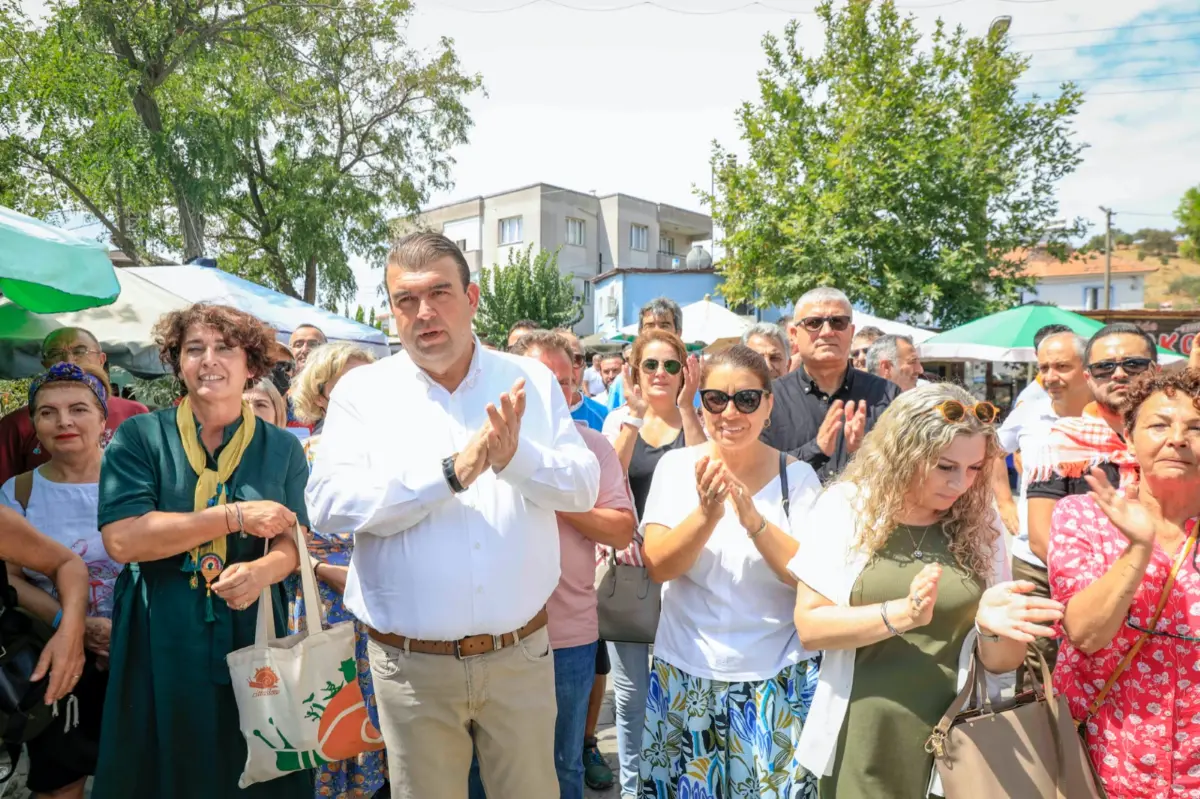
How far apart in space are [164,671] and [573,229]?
37.3 metres

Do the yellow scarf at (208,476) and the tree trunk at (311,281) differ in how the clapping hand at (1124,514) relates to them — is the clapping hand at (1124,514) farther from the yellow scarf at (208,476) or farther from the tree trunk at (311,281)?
the tree trunk at (311,281)

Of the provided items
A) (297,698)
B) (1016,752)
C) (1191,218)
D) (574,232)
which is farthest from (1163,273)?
(297,698)

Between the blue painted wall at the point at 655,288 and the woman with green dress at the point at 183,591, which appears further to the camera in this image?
the blue painted wall at the point at 655,288

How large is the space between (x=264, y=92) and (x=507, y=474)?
15.5 meters

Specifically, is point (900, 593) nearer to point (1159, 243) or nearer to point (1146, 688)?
point (1146, 688)

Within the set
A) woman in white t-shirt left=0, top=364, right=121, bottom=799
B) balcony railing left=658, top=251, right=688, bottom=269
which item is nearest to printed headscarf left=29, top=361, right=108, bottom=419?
woman in white t-shirt left=0, top=364, right=121, bottom=799

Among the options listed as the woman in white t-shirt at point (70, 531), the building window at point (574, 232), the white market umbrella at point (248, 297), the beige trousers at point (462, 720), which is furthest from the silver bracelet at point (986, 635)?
the building window at point (574, 232)

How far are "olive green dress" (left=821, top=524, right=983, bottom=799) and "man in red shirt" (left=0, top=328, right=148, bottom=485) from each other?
329 cm

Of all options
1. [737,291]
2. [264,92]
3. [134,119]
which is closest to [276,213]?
[264,92]

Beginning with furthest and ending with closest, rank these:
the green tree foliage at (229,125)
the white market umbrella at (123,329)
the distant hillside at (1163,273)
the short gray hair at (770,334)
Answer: the distant hillside at (1163,273) < the green tree foliage at (229,125) < the white market umbrella at (123,329) < the short gray hair at (770,334)

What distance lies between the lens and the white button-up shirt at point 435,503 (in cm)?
216

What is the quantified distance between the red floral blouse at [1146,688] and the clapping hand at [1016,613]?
0.99ft

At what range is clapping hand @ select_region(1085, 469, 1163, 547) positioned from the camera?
6.35 feet

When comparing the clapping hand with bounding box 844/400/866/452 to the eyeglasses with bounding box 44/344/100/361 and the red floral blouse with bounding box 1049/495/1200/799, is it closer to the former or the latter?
the red floral blouse with bounding box 1049/495/1200/799
